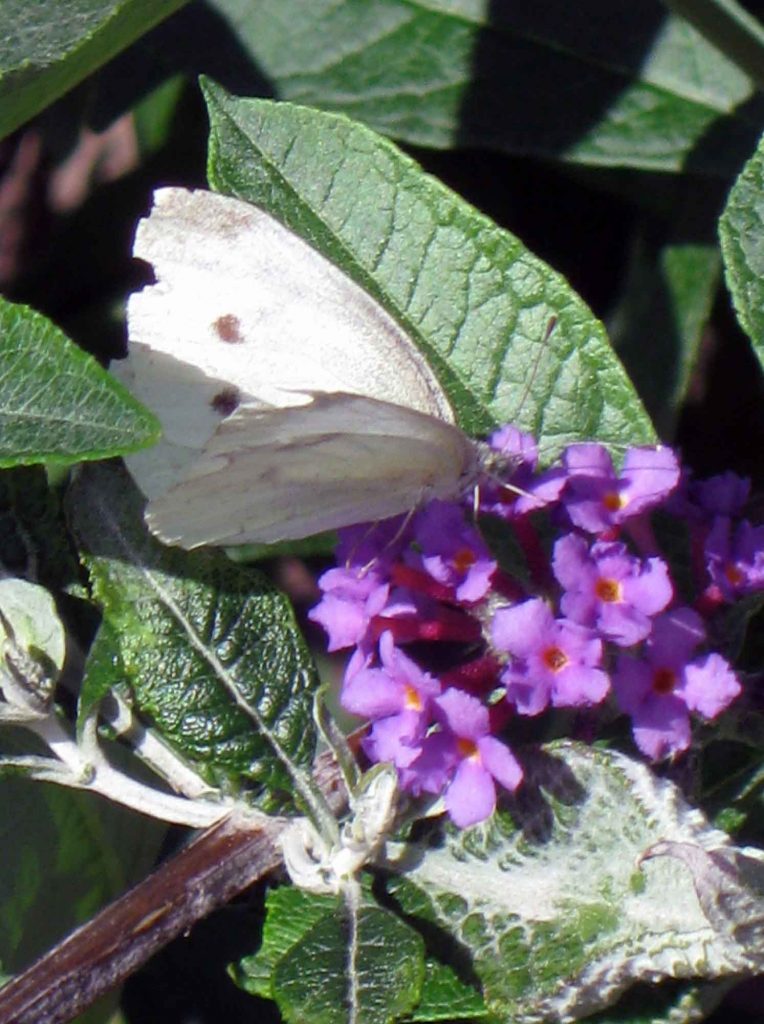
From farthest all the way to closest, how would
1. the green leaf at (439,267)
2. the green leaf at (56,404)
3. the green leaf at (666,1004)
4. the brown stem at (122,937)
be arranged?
the green leaf at (439,267) → the green leaf at (666,1004) → the brown stem at (122,937) → the green leaf at (56,404)

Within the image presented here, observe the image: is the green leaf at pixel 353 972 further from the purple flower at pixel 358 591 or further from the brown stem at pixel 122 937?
the purple flower at pixel 358 591

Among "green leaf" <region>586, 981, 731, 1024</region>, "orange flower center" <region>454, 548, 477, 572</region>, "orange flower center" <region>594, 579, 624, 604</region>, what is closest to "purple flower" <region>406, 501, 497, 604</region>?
"orange flower center" <region>454, 548, 477, 572</region>

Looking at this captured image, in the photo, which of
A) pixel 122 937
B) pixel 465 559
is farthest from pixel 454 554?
pixel 122 937

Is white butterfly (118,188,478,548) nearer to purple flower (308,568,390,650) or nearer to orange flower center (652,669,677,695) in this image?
purple flower (308,568,390,650)

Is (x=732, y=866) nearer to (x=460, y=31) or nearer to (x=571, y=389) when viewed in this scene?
(x=571, y=389)

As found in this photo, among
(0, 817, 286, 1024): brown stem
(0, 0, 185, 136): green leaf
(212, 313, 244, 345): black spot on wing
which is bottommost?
(0, 817, 286, 1024): brown stem

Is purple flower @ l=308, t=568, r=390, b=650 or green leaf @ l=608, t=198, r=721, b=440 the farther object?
green leaf @ l=608, t=198, r=721, b=440

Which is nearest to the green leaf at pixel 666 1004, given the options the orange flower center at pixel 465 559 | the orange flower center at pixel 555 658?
the orange flower center at pixel 555 658
